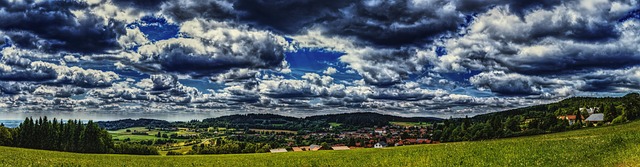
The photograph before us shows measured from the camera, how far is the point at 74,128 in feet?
375

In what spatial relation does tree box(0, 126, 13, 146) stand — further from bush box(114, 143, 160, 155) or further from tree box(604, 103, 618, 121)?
tree box(604, 103, 618, 121)

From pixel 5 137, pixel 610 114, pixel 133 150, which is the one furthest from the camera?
pixel 133 150

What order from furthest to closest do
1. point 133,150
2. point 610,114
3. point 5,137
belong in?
point 133,150, point 610,114, point 5,137

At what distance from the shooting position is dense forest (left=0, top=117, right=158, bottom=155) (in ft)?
361

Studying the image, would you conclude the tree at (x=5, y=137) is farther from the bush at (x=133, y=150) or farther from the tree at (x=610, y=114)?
the tree at (x=610, y=114)

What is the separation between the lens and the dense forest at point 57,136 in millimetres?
110062

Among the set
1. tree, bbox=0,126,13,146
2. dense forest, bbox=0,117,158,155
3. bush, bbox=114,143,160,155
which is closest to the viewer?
tree, bbox=0,126,13,146

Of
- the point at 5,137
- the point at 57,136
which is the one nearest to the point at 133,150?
the point at 57,136

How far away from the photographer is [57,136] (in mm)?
113500

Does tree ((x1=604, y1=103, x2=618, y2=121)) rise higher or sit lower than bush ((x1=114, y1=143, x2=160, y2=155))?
higher

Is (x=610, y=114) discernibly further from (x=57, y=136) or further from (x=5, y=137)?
(x=5, y=137)

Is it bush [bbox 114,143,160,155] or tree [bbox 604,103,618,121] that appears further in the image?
bush [bbox 114,143,160,155]

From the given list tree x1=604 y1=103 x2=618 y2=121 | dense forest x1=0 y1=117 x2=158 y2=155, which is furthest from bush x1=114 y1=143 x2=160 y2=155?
tree x1=604 y1=103 x2=618 y2=121

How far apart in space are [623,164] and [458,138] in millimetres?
113867
